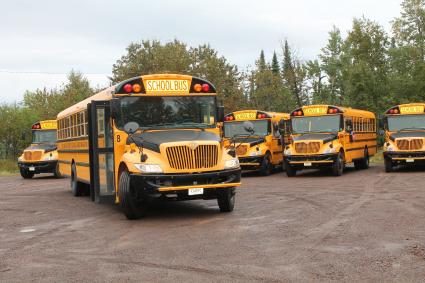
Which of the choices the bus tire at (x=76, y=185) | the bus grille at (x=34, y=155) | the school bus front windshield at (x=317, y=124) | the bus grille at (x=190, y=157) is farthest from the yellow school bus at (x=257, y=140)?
the bus grille at (x=190, y=157)

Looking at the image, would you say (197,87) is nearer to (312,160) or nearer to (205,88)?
(205,88)

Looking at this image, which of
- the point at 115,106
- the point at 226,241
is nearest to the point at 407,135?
the point at 115,106

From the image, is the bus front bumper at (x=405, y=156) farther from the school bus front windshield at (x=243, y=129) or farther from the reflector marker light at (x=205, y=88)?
the reflector marker light at (x=205, y=88)


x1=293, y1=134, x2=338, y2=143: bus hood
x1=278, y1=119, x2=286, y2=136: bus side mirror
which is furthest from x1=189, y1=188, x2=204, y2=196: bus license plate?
x1=278, y1=119, x2=286, y2=136: bus side mirror

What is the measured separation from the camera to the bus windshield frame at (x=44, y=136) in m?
24.6

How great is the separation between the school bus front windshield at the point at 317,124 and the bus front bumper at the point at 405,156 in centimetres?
203

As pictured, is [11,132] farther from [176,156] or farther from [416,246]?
[416,246]

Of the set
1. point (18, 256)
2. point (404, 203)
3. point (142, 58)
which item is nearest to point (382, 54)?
point (142, 58)

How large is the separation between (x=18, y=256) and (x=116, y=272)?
175cm

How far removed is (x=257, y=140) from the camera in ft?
69.1

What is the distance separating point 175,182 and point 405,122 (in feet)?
44.6

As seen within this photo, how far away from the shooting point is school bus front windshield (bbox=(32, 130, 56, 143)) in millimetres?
24562

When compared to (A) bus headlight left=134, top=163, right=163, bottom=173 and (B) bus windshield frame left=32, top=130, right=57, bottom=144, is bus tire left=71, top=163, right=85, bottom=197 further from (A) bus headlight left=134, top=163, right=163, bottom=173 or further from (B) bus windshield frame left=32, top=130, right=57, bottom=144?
(B) bus windshield frame left=32, top=130, right=57, bottom=144

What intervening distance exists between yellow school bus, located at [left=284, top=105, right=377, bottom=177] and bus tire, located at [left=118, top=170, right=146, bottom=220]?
10.2 metres
